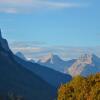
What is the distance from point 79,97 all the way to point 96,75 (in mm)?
9246

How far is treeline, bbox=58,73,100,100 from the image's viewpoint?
13955 cm

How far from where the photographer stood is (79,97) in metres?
140

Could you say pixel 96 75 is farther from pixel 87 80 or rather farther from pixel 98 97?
pixel 98 97

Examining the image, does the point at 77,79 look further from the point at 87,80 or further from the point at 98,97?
the point at 98,97

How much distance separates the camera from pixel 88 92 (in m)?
140

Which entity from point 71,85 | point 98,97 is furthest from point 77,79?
point 98,97

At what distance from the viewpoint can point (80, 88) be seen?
468 feet

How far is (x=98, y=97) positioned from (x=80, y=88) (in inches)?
365

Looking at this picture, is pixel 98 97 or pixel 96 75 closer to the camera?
pixel 98 97

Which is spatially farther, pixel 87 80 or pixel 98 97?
pixel 87 80

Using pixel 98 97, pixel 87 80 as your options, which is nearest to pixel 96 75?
pixel 87 80

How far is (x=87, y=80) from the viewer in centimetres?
14375

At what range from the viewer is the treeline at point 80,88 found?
5494 inches

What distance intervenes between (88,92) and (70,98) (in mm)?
5343
